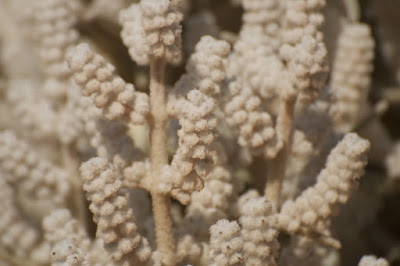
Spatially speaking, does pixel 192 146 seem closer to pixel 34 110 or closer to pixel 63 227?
pixel 63 227

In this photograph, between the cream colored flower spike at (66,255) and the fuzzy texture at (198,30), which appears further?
the fuzzy texture at (198,30)

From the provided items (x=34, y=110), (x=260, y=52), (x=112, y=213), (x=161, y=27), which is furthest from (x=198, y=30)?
(x=112, y=213)

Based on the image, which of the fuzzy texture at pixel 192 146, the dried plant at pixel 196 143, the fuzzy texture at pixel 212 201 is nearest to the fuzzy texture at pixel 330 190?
the dried plant at pixel 196 143

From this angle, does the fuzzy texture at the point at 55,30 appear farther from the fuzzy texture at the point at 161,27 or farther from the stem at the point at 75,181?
the fuzzy texture at the point at 161,27

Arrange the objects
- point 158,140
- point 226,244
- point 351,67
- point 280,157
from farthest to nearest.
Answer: point 351,67 < point 280,157 < point 158,140 < point 226,244

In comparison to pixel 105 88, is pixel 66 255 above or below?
below

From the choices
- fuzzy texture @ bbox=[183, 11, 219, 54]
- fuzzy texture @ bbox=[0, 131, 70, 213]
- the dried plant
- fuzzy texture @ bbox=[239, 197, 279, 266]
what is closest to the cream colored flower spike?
the dried plant

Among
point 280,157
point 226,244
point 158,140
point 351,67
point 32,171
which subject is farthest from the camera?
point 351,67
